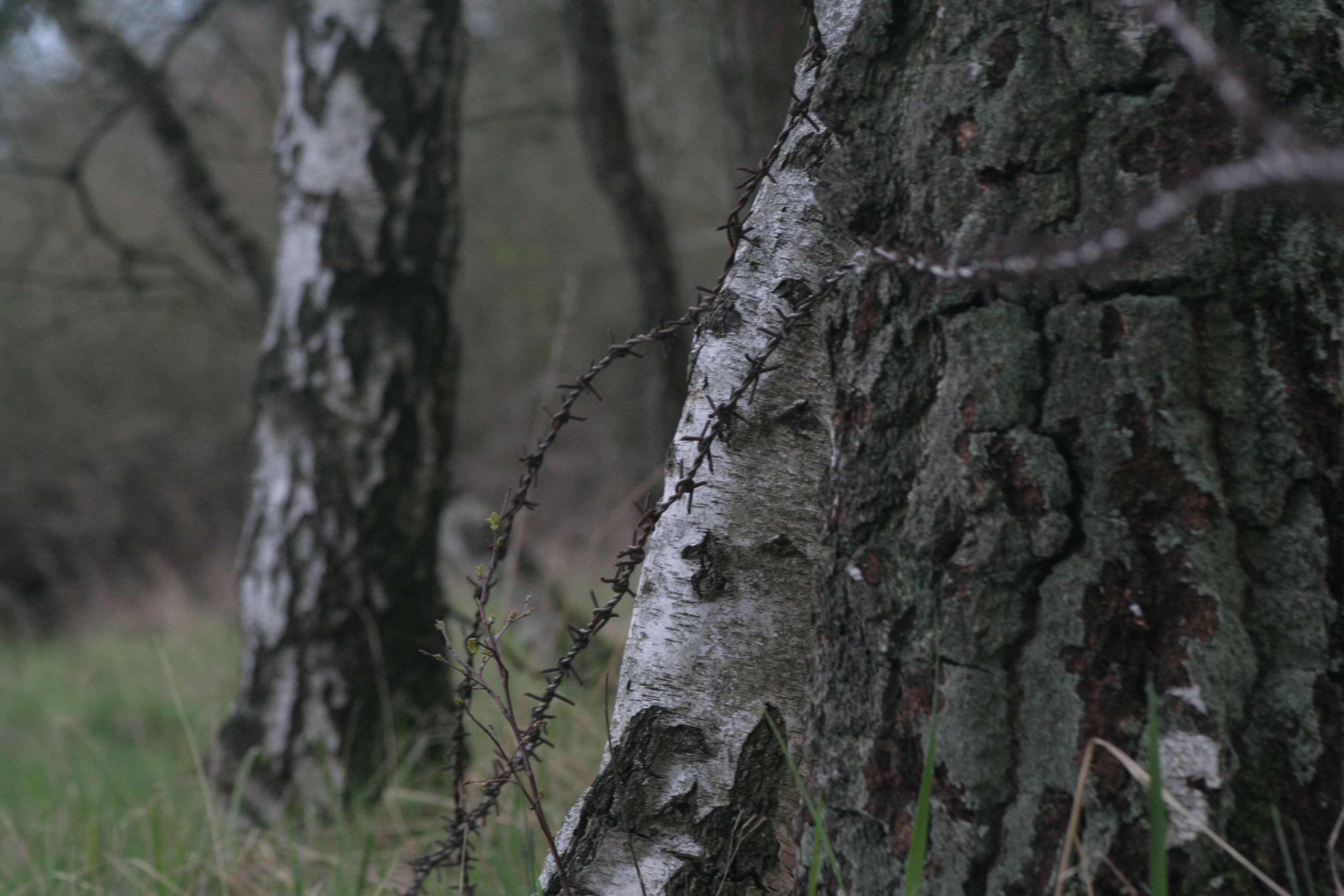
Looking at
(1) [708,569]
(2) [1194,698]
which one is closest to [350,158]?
(1) [708,569]

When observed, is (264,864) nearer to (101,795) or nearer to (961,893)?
(101,795)

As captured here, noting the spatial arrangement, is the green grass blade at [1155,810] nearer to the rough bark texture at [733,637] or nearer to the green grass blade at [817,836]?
the green grass blade at [817,836]

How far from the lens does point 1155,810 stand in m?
0.83

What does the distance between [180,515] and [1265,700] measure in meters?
11.2

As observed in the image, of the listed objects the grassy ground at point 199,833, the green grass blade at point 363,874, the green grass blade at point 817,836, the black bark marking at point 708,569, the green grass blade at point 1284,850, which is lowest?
the grassy ground at point 199,833

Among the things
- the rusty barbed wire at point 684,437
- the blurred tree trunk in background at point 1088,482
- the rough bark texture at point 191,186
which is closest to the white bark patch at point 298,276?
the rusty barbed wire at point 684,437

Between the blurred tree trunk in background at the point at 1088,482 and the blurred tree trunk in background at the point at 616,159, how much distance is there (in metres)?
3.37

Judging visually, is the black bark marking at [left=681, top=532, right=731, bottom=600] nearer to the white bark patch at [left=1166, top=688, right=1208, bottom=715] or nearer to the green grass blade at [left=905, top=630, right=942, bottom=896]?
the green grass blade at [left=905, top=630, right=942, bottom=896]

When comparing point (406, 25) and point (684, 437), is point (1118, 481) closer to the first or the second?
point (684, 437)

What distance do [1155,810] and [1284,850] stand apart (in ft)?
0.39

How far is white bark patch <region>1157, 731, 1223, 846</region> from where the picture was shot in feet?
2.83

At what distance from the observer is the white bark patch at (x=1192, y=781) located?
86 centimetres

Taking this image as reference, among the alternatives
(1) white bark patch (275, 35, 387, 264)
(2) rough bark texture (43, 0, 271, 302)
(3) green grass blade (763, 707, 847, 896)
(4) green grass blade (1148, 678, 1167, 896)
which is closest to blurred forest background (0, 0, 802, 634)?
(2) rough bark texture (43, 0, 271, 302)

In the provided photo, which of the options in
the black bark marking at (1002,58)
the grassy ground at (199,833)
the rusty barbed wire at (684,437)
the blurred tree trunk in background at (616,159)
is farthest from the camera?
the blurred tree trunk in background at (616,159)
